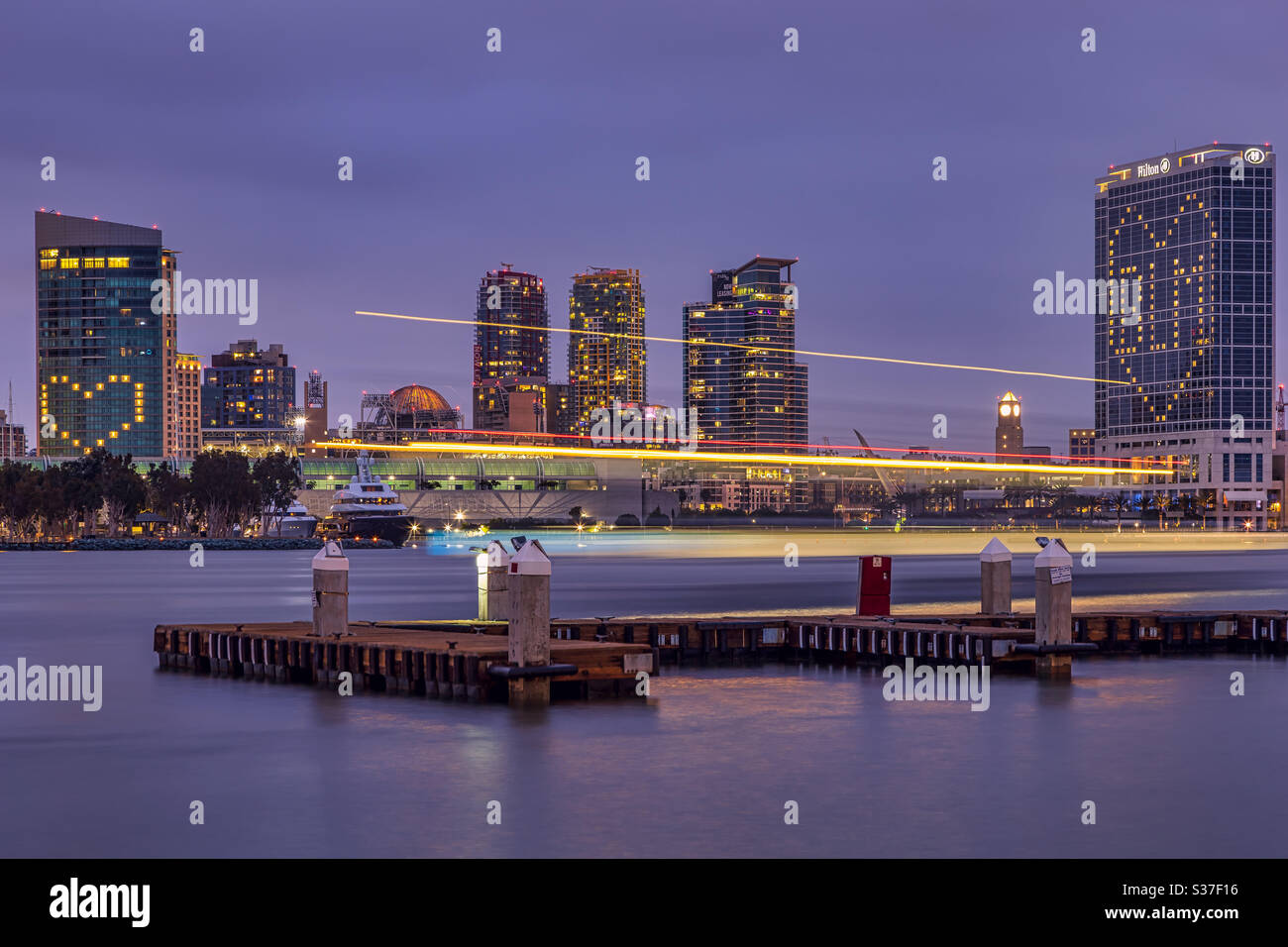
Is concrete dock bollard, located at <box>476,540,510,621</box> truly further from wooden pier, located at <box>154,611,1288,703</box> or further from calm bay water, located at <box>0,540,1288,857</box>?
calm bay water, located at <box>0,540,1288,857</box>

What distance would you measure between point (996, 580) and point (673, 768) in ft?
69.6

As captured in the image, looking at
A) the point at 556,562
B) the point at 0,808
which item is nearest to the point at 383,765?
the point at 0,808

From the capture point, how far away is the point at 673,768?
23.2 metres

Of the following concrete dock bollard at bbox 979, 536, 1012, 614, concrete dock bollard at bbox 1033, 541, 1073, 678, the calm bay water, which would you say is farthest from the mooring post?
concrete dock bollard at bbox 979, 536, 1012, 614

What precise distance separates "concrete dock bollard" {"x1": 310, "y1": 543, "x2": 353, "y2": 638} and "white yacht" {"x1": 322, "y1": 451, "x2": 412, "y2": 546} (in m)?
136

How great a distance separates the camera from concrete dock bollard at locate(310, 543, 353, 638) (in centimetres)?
3381

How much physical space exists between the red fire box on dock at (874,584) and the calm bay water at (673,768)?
5256 millimetres

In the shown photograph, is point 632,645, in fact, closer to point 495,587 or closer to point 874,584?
point 495,587

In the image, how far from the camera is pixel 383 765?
23359 millimetres

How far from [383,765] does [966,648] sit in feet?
57.2

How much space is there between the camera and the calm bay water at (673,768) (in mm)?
18594

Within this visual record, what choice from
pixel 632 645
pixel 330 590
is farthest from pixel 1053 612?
pixel 330 590

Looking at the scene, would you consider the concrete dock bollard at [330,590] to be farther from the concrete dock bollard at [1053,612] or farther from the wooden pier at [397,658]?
the concrete dock bollard at [1053,612]

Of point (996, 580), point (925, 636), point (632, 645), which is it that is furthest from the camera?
point (996, 580)
